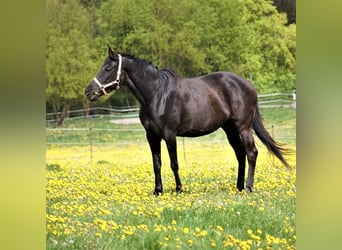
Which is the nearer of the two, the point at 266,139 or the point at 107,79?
the point at 107,79

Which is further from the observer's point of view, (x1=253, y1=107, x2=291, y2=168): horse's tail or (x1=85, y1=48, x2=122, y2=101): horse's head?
(x1=253, y1=107, x2=291, y2=168): horse's tail

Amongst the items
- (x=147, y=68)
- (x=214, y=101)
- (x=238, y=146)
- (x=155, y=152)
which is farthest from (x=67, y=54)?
(x=238, y=146)

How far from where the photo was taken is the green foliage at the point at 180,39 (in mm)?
2682

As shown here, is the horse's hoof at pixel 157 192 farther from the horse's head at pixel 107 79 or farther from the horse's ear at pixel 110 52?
the horse's ear at pixel 110 52

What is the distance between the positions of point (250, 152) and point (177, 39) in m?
0.76

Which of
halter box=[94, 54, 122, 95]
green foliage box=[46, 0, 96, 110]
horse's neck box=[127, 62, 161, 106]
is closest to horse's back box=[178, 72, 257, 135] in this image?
horse's neck box=[127, 62, 161, 106]

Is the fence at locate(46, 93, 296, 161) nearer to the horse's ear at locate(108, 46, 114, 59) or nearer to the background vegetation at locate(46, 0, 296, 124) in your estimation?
the background vegetation at locate(46, 0, 296, 124)

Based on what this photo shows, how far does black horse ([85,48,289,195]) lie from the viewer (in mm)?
2744

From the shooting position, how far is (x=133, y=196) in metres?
2.79

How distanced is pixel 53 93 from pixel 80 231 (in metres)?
0.74

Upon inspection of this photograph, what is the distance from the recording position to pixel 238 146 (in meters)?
2.84

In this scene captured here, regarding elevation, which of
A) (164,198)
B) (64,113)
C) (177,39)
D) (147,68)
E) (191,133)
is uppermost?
(177,39)

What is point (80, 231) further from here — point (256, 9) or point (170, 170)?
point (256, 9)

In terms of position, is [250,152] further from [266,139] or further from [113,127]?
[113,127]
